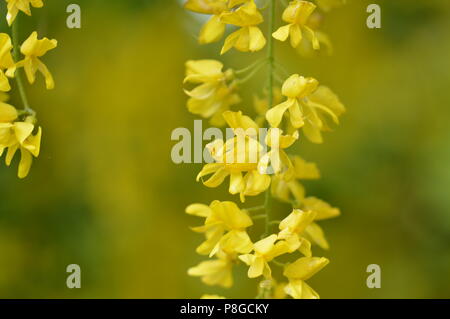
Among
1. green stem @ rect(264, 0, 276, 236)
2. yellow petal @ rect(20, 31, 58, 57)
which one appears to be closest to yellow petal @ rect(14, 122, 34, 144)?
yellow petal @ rect(20, 31, 58, 57)

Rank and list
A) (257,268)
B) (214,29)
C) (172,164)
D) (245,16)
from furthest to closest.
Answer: (172,164) → (214,29) → (245,16) → (257,268)

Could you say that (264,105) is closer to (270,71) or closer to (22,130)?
(270,71)

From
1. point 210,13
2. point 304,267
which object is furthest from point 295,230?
point 210,13

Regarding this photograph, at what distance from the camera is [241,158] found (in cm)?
107

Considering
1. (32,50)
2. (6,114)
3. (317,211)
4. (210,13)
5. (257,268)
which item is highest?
(210,13)

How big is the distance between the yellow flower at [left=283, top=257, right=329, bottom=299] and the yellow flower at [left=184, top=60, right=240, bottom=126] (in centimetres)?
33

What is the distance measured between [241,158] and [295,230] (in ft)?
0.48

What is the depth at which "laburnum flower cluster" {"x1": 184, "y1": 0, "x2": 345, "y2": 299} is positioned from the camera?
1.07 m

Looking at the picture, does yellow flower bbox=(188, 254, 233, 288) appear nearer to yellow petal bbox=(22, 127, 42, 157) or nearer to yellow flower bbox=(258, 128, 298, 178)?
yellow flower bbox=(258, 128, 298, 178)

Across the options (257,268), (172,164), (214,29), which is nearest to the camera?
(257,268)

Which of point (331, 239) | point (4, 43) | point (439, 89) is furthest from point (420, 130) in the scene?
point (4, 43)

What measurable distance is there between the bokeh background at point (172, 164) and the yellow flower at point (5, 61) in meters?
0.74

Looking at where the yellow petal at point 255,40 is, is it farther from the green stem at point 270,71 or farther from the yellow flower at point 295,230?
the yellow flower at point 295,230
